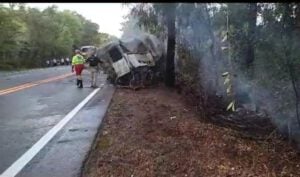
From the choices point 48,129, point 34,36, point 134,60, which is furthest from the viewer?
point 34,36

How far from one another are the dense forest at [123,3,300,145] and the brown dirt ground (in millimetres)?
701

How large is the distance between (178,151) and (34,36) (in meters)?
59.9

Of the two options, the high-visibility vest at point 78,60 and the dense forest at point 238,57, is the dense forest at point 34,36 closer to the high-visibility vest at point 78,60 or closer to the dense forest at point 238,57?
the high-visibility vest at point 78,60

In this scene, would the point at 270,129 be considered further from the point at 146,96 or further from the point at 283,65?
A: the point at 146,96

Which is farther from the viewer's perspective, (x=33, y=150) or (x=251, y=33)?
(x=251, y=33)

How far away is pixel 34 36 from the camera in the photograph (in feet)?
209

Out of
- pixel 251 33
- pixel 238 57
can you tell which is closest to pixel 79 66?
pixel 238 57

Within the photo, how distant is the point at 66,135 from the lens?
27.2 ft

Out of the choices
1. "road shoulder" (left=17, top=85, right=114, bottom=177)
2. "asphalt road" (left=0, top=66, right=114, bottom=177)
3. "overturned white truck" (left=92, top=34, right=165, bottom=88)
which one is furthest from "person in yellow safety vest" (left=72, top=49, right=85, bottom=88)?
"road shoulder" (left=17, top=85, right=114, bottom=177)

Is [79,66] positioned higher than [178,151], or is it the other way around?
[79,66]

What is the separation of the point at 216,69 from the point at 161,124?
18.8 feet

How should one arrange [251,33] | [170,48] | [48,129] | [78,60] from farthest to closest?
[78,60]
[170,48]
[48,129]
[251,33]

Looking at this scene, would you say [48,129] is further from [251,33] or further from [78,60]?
[78,60]

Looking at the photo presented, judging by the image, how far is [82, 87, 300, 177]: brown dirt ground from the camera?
19.6 ft
